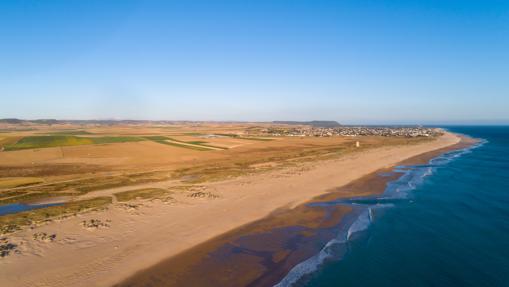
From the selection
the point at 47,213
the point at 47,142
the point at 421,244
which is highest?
the point at 47,142

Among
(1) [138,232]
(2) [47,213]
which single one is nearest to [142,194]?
(2) [47,213]

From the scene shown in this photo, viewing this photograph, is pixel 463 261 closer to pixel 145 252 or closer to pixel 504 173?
pixel 145 252

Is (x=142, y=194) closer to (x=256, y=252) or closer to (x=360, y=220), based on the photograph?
(x=256, y=252)

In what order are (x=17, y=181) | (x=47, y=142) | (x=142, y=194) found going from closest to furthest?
(x=142, y=194) < (x=17, y=181) < (x=47, y=142)

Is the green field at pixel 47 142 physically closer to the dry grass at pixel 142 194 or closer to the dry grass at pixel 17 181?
the dry grass at pixel 17 181

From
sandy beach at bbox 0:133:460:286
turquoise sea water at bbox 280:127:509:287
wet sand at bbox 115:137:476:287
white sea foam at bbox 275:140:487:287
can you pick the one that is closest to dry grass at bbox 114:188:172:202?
sandy beach at bbox 0:133:460:286

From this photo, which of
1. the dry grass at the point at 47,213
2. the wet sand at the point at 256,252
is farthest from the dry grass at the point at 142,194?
the wet sand at the point at 256,252

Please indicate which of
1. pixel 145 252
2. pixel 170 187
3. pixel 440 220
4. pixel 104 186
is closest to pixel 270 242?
pixel 145 252
